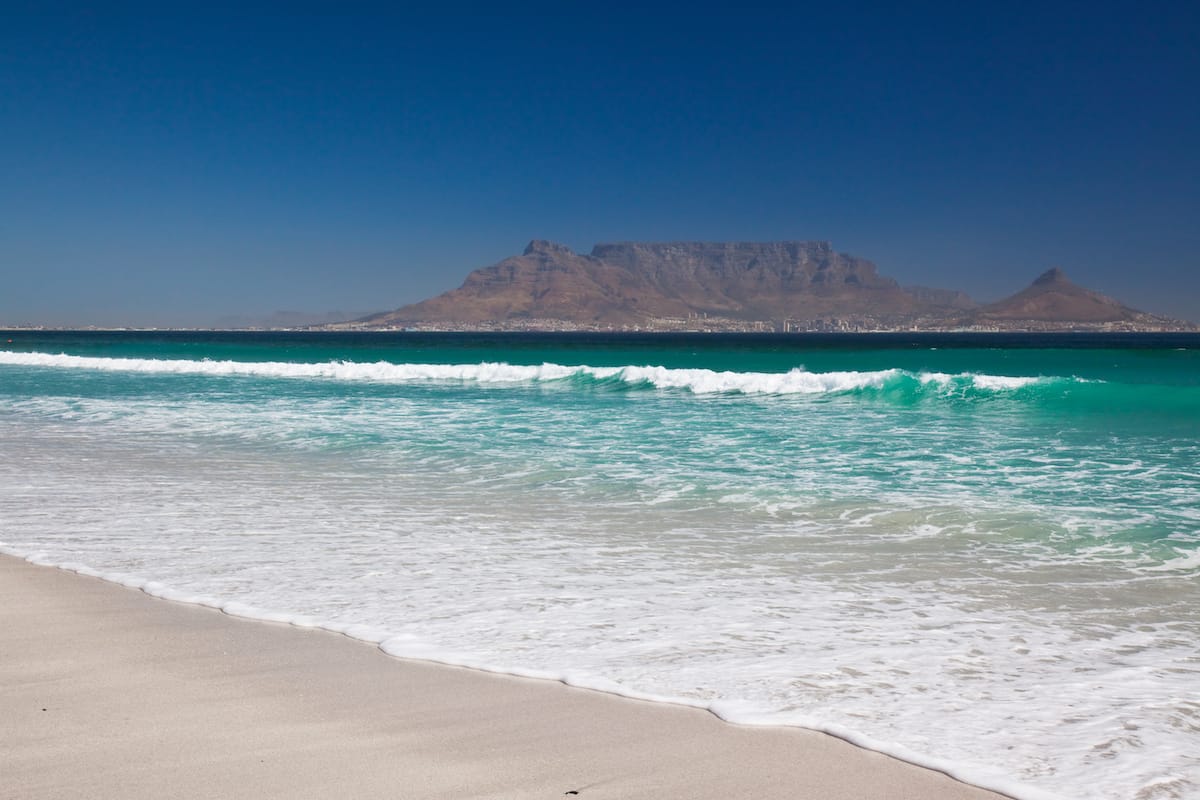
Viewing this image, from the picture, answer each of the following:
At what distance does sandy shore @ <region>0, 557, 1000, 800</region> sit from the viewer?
2861mm

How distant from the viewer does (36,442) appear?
13.3 metres

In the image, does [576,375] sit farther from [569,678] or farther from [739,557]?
[569,678]

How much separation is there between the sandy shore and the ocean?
0.74ft

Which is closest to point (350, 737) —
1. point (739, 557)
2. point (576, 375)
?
point (739, 557)

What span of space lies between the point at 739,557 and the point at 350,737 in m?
3.48

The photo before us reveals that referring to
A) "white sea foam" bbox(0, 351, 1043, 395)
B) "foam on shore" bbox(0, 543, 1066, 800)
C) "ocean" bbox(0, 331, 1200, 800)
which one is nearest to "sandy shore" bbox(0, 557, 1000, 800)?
"foam on shore" bbox(0, 543, 1066, 800)

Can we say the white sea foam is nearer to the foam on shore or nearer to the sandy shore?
the foam on shore

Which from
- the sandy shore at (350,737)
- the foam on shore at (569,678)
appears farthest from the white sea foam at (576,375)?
the sandy shore at (350,737)

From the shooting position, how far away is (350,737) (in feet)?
10.6

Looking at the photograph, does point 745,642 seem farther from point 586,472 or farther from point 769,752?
point 586,472

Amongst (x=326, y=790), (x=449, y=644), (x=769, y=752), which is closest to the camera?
(x=326, y=790)

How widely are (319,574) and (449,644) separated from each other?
1.69 meters

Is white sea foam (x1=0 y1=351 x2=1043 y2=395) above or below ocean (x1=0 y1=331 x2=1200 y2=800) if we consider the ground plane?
above

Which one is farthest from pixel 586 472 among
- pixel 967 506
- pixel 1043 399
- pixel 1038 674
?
pixel 1043 399
